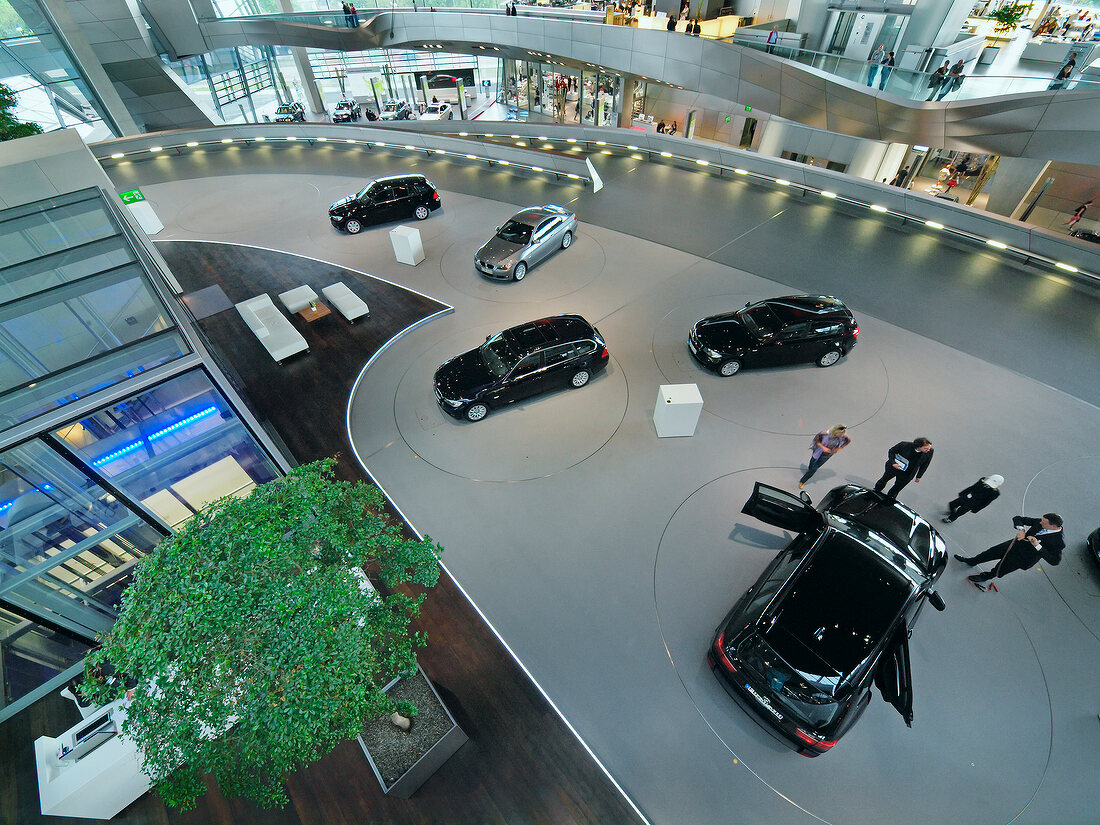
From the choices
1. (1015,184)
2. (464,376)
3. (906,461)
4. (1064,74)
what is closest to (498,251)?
(464,376)

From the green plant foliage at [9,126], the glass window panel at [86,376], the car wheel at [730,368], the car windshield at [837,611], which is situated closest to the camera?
the glass window panel at [86,376]

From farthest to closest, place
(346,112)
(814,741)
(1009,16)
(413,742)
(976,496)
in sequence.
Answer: (346,112) < (1009,16) < (976,496) < (413,742) < (814,741)

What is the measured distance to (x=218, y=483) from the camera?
6.70 m

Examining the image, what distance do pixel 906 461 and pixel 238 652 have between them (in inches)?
Result: 318

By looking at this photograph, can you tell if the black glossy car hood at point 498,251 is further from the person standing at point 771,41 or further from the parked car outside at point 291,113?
the parked car outside at point 291,113

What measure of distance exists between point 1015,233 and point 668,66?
14480mm

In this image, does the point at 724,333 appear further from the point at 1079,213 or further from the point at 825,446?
the point at 1079,213

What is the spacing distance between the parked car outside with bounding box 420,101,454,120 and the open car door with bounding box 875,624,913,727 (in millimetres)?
38269

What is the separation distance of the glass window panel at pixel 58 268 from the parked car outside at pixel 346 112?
2932cm

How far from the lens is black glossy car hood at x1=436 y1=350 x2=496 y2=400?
860 cm

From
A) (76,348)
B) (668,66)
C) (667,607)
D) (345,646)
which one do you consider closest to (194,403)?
(76,348)

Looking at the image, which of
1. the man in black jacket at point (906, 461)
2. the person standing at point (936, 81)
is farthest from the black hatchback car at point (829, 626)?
the person standing at point (936, 81)

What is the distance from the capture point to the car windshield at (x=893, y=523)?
19.6 feet

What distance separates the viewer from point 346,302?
10844 mm
